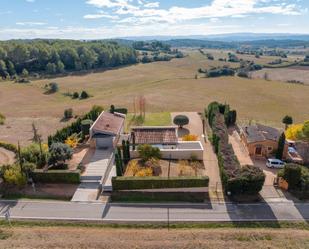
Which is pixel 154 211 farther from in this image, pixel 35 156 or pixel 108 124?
pixel 108 124

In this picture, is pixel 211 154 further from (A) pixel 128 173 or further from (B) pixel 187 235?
(B) pixel 187 235

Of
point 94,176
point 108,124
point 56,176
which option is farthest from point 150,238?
point 108,124

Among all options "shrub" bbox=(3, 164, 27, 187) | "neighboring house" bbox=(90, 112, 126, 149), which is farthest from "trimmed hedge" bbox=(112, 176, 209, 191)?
"neighboring house" bbox=(90, 112, 126, 149)

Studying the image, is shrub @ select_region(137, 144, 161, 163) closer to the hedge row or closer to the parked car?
the parked car

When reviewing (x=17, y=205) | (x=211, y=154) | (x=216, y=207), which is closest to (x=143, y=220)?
(x=216, y=207)

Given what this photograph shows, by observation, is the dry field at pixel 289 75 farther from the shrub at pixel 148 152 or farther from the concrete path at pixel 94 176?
the concrete path at pixel 94 176
